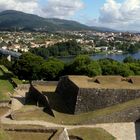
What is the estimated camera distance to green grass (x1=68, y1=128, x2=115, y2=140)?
24.3 metres

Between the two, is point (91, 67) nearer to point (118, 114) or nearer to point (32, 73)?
point (32, 73)

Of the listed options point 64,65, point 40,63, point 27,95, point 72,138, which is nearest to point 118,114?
point 72,138

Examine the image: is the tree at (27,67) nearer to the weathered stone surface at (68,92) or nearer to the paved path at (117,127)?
the weathered stone surface at (68,92)

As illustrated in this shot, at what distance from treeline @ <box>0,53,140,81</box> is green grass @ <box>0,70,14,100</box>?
3118 millimetres

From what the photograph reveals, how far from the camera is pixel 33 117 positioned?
28953mm

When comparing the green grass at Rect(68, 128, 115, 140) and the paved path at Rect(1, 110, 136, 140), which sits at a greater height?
the green grass at Rect(68, 128, 115, 140)

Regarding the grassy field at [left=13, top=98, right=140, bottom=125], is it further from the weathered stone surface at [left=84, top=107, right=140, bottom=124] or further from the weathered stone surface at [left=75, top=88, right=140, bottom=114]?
the weathered stone surface at [left=75, top=88, right=140, bottom=114]

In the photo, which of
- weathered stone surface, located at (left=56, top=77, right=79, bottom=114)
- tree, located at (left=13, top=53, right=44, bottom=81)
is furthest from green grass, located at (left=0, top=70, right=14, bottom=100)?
weathered stone surface, located at (left=56, top=77, right=79, bottom=114)

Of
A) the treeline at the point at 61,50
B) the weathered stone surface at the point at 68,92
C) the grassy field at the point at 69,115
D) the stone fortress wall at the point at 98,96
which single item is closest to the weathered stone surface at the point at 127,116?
the grassy field at the point at 69,115

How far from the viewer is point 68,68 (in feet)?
167

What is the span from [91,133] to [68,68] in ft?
85.8

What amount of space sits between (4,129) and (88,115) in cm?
942

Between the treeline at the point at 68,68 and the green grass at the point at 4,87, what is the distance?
10.2ft

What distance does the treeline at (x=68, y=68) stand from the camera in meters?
46.8
